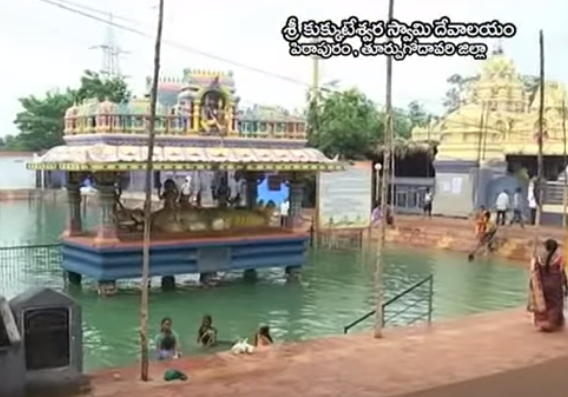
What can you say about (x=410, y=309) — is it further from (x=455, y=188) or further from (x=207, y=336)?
(x=455, y=188)

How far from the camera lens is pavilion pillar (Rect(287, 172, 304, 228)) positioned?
682 inches

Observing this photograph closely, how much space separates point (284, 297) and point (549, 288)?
6.37 metres

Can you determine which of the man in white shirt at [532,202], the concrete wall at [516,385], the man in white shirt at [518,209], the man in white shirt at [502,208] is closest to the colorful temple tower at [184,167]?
the man in white shirt at [502,208]

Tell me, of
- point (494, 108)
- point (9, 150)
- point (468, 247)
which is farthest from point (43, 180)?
point (468, 247)

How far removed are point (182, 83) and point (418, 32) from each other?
831 cm

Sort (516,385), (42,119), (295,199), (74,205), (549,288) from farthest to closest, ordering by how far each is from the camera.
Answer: (42,119), (295,199), (74,205), (549,288), (516,385)

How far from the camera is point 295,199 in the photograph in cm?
1753

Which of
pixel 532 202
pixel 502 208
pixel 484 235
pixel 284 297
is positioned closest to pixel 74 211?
pixel 284 297

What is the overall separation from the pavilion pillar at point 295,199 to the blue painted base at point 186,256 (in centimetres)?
43

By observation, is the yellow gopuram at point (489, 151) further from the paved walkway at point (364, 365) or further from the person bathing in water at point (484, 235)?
the paved walkway at point (364, 365)

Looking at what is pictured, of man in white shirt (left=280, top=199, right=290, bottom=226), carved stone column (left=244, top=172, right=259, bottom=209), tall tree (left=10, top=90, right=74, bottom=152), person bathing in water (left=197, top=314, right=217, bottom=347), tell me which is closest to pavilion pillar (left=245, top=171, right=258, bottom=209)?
carved stone column (left=244, top=172, right=259, bottom=209)

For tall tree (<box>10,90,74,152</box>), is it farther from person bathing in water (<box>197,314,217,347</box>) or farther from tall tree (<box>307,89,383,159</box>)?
person bathing in water (<box>197,314,217,347</box>)

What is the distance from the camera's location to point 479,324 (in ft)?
31.4

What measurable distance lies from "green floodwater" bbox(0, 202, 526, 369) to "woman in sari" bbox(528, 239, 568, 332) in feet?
9.83
